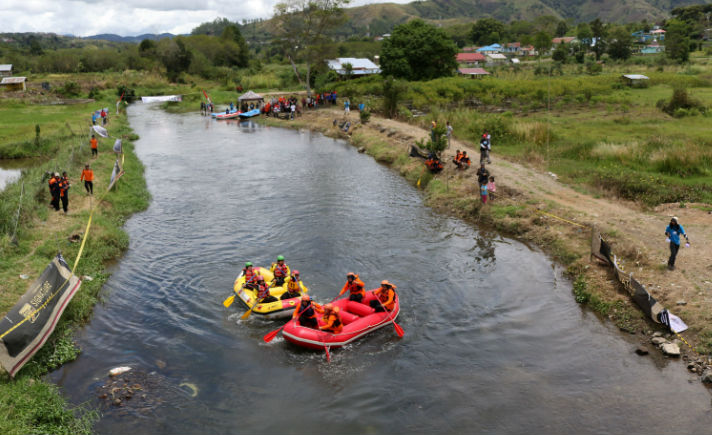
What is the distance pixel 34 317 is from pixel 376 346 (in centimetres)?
767

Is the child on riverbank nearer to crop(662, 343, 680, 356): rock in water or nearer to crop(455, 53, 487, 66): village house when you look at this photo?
crop(662, 343, 680, 356): rock in water

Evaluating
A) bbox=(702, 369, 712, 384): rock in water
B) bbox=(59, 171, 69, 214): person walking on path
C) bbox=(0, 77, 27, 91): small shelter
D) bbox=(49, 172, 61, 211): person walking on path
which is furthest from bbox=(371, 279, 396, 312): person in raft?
bbox=(0, 77, 27, 91): small shelter

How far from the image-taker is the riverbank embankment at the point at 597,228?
12.9 m

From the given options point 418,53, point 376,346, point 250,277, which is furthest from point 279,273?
point 418,53

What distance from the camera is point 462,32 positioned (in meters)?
150

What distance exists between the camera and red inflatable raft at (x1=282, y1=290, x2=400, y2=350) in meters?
12.2

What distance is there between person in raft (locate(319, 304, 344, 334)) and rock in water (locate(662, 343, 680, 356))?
298 inches

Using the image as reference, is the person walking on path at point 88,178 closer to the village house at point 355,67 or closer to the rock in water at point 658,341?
the rock in water at point 658,341

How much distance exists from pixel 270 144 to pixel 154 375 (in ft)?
91.7

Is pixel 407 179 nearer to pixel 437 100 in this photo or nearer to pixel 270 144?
pixel 270 144

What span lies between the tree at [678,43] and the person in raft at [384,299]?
66.1m

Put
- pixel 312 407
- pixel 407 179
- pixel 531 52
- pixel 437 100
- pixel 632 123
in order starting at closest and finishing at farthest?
pixel 312 407, pixel 407 179, pixel 632 123, pixel 437 100, pixel 531 52

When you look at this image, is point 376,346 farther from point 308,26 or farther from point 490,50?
point 490,50

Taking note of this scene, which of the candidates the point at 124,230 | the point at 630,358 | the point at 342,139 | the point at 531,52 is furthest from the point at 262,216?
the point at 531,52
